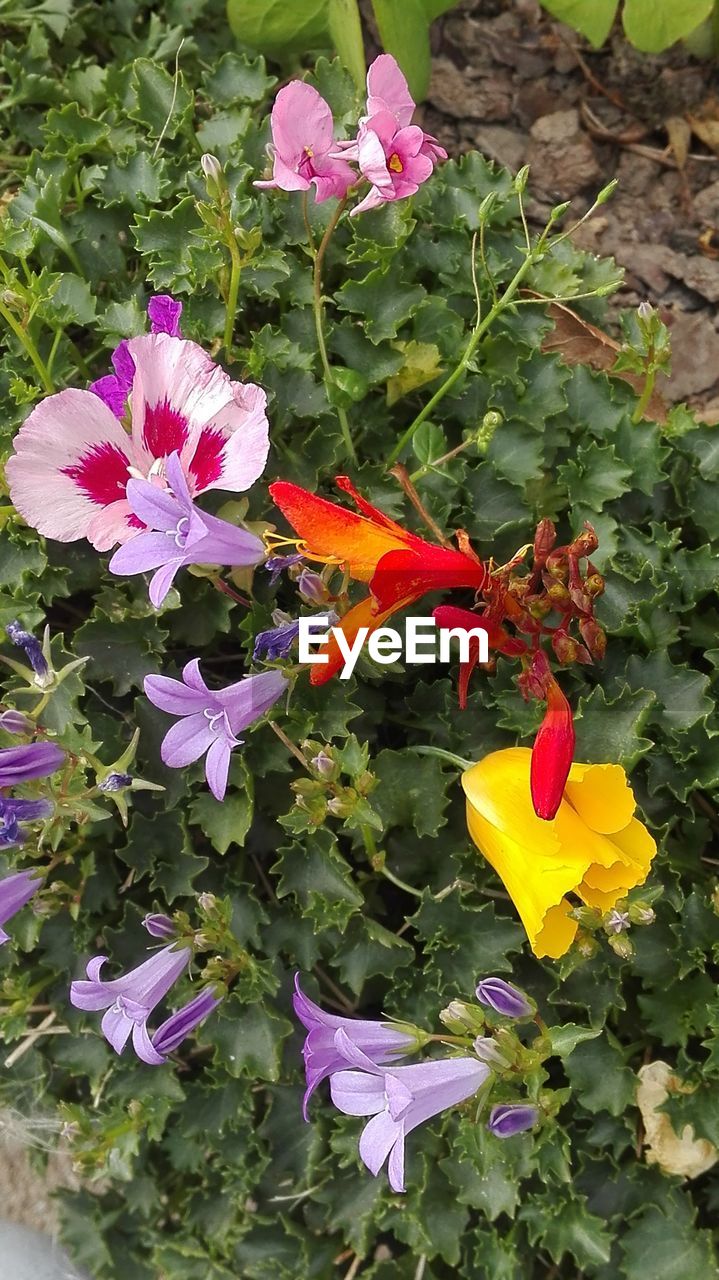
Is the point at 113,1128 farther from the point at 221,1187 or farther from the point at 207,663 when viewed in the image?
the point at 207,663

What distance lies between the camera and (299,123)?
1.39m

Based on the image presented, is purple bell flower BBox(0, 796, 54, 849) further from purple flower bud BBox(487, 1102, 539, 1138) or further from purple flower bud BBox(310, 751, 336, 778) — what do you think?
purple flower bud BBox(487, 1102, 539, 1138)

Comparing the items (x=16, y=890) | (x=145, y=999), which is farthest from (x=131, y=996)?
(x=16, y=890)

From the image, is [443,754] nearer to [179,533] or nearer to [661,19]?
[179,533]

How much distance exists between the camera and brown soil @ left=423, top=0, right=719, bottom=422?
224 centimetres

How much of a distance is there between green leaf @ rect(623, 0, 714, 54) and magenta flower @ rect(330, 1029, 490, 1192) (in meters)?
1.80

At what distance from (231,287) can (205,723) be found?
1.93 ft

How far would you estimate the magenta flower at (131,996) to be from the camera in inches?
50.1

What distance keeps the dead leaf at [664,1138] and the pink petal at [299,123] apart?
1330 mm

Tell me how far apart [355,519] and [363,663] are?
13.3 inches

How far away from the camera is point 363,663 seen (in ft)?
4.93

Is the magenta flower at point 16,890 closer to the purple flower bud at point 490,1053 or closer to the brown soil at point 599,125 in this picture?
the purple flower bud at point 490,1053

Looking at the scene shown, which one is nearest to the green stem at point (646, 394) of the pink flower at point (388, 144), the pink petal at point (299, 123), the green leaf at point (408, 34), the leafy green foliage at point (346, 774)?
the leafy green foliage at point (346, 774)

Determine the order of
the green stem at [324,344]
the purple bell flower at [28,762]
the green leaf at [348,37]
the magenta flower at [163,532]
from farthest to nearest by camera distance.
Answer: the green leaf at [348,37]
the green stem at [324,344]
the purple bell flower at [28,762]
the magenta flower at [163,532]
